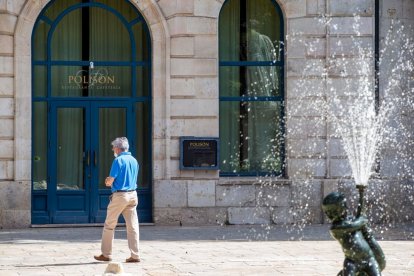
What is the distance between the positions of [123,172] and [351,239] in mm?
6203

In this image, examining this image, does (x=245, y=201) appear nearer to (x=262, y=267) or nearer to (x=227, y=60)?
(x=227, y=60)

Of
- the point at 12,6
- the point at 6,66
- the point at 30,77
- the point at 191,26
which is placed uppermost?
the point at 12,6

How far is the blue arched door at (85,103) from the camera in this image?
20.4 m

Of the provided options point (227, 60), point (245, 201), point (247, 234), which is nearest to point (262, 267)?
point (247, 234)

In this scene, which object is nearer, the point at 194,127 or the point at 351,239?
the point at 351,239

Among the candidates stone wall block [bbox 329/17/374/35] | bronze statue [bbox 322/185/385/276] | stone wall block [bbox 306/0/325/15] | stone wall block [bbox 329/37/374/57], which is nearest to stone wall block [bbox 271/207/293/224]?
stone wall block [bbox 329/37/374/57]

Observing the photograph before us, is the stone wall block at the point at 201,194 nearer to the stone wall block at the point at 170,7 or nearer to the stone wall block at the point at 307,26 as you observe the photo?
the stone wall block at the point at 170,7

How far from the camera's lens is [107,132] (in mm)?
20594

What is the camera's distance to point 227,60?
2097 centimetres

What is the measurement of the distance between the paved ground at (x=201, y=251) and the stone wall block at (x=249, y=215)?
0.30 metres

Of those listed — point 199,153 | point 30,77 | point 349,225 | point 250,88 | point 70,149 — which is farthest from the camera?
point 250,88

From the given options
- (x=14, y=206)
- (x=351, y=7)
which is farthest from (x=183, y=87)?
(x=14, y=206)

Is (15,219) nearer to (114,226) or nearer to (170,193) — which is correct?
(170,193)

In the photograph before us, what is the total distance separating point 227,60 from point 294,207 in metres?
3.24
